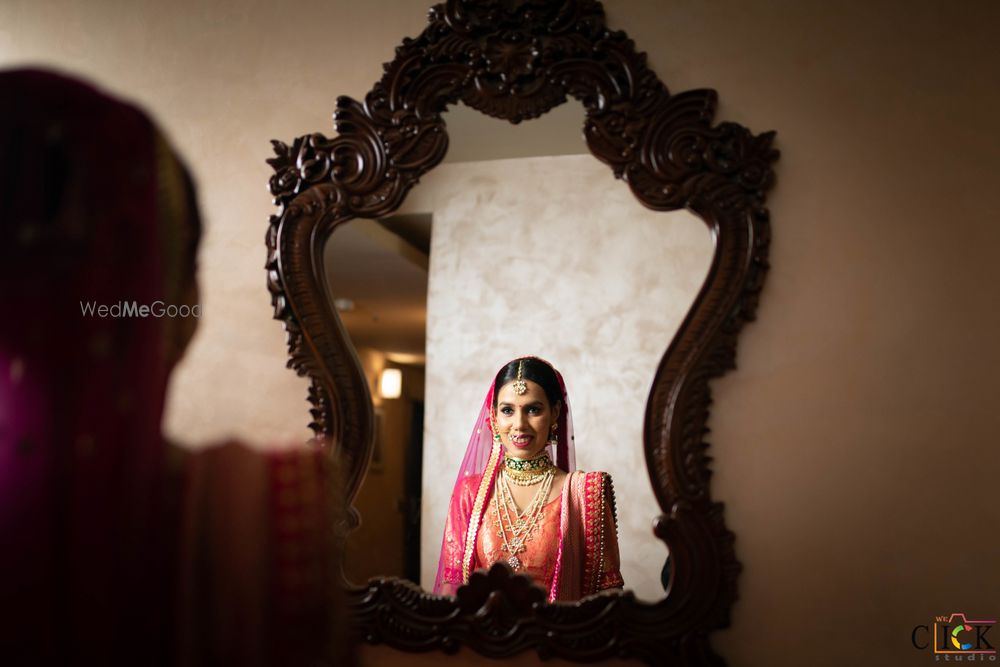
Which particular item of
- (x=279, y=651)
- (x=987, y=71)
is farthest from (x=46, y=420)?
(x=987, y=71)

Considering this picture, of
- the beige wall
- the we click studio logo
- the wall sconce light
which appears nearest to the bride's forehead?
the wall sconce light

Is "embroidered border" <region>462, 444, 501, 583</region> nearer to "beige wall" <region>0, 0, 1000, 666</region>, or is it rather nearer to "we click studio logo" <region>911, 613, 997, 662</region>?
"beige wall" <region>0, 0, 1000, 666</region>

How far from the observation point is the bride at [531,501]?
1452mm

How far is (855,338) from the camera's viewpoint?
1.47m

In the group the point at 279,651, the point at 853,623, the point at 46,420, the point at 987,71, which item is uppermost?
the point at 987,71

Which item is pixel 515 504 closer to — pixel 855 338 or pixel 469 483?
pixel 469 483

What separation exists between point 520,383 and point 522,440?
10cm

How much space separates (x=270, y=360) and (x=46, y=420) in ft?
4.02

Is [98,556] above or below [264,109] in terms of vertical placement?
below

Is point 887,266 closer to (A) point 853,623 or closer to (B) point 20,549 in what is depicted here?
(A) point 853,623

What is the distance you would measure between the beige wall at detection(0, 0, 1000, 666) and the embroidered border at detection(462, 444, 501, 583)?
0.25 meters

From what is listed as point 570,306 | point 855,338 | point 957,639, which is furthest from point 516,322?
point 957,639

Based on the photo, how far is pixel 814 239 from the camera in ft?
4.97

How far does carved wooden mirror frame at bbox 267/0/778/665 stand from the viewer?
143cm
